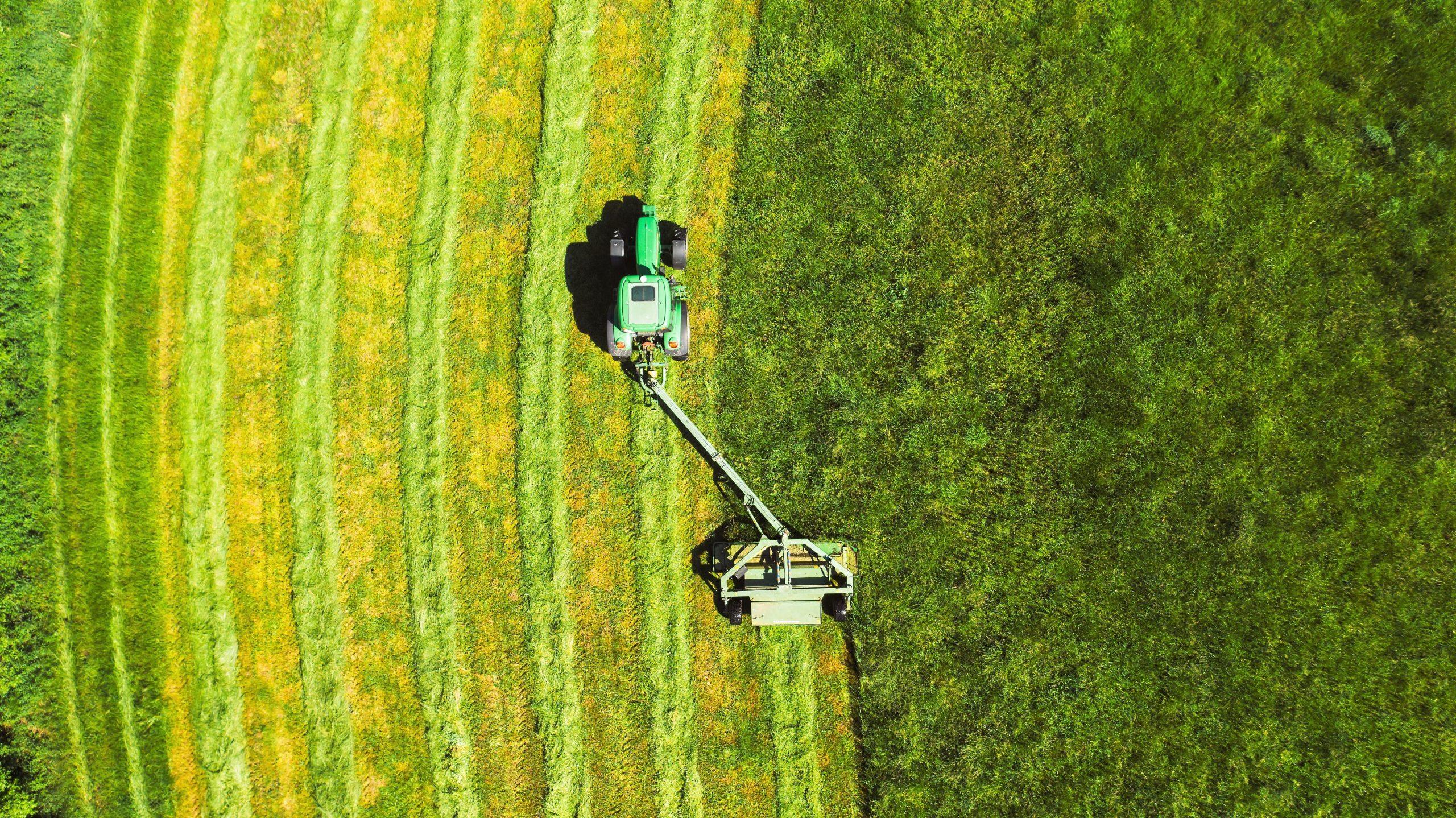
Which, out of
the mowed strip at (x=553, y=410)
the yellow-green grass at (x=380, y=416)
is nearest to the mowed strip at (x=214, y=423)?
the yellow-green grass at (x=380, y=416)

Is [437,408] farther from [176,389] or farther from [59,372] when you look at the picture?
[59,372]

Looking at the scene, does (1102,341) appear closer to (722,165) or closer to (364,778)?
(722,165)

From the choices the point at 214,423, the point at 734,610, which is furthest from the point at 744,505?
the point at 214,423

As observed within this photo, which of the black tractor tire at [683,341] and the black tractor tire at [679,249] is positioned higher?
the black tractor tire at [679,249]

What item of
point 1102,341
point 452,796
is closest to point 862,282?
point 1102,341

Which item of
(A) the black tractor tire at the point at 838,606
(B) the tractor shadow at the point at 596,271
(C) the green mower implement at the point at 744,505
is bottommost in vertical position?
(A) the black tractor tire at the point at 838,606

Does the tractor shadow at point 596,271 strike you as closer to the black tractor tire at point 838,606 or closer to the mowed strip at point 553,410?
the mowed strip at point 553,410
